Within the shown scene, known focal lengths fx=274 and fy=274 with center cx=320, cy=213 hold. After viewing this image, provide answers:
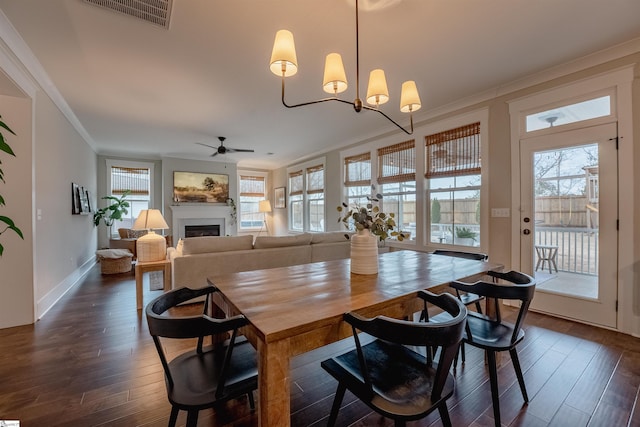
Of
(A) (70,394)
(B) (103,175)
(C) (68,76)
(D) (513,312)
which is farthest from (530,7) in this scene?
(B) (103,175)

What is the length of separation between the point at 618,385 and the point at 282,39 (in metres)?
3.05

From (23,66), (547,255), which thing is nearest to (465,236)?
(547,255)

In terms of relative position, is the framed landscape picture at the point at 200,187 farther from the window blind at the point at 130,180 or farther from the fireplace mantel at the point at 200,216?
the window blind at the point at 130,180

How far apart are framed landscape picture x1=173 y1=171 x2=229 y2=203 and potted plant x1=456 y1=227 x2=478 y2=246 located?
19.5ft

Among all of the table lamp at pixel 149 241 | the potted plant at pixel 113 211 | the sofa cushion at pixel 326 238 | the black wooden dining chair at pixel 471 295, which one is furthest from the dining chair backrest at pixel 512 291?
the potted plant at pixel 113 211

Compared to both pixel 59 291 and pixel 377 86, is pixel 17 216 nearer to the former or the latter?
pixel 59 291

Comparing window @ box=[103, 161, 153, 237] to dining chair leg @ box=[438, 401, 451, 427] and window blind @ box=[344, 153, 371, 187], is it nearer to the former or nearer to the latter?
window blind @ box=[344, 153, 371, 187]

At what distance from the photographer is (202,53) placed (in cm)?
255

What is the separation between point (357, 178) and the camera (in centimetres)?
554

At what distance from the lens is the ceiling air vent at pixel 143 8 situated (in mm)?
1915

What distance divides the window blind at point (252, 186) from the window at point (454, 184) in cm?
566

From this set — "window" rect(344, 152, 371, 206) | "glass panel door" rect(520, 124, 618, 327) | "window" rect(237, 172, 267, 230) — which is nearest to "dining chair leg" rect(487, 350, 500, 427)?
"glass panel door" rect(520, 124, 618, 327)

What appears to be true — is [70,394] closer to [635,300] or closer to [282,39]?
[282,39]

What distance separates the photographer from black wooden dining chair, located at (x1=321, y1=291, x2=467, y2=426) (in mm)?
929
